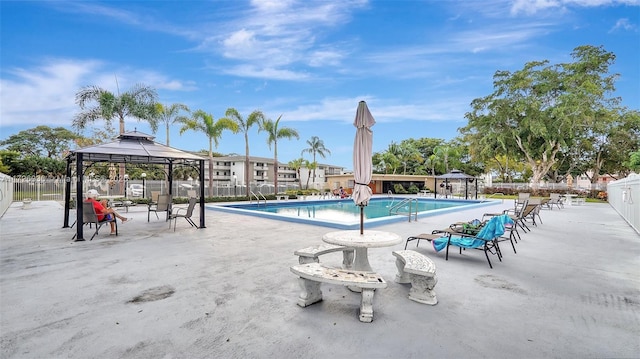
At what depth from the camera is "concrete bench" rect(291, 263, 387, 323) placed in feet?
9.33

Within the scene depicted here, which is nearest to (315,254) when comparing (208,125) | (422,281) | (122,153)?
(422,281)

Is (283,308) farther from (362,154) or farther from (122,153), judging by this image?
(122,153)

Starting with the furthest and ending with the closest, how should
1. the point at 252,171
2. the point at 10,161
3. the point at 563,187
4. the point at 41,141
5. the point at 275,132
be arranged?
the point at 252,171
the point at 41,141
the point at 563,187
the point at 10,161
the point at 275,132

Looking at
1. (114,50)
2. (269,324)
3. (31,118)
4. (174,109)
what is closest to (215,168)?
(31,118)

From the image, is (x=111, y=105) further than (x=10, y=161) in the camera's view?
No

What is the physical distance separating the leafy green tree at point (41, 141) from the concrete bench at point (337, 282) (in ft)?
144

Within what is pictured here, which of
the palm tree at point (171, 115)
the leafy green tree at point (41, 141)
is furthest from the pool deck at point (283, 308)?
the leafy green tree at point (41, 141)

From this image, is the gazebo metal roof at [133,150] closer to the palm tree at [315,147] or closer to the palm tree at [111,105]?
the palm tree at [111,105]

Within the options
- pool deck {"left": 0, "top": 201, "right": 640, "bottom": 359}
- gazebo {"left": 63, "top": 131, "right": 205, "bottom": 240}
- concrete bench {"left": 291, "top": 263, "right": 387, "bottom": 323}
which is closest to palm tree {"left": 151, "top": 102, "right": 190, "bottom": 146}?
gazebo {"left": 63, "top": 131, "right": 205, "bottom": 240}

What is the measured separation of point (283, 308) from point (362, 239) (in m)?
1.18

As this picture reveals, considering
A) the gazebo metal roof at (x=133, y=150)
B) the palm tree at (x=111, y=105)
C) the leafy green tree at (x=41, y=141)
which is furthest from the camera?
the leafy green tree at (x=41, y=141)

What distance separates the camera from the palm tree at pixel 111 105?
56.3ft

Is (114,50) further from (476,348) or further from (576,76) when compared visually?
(576,76)

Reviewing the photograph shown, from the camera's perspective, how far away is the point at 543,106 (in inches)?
1150
